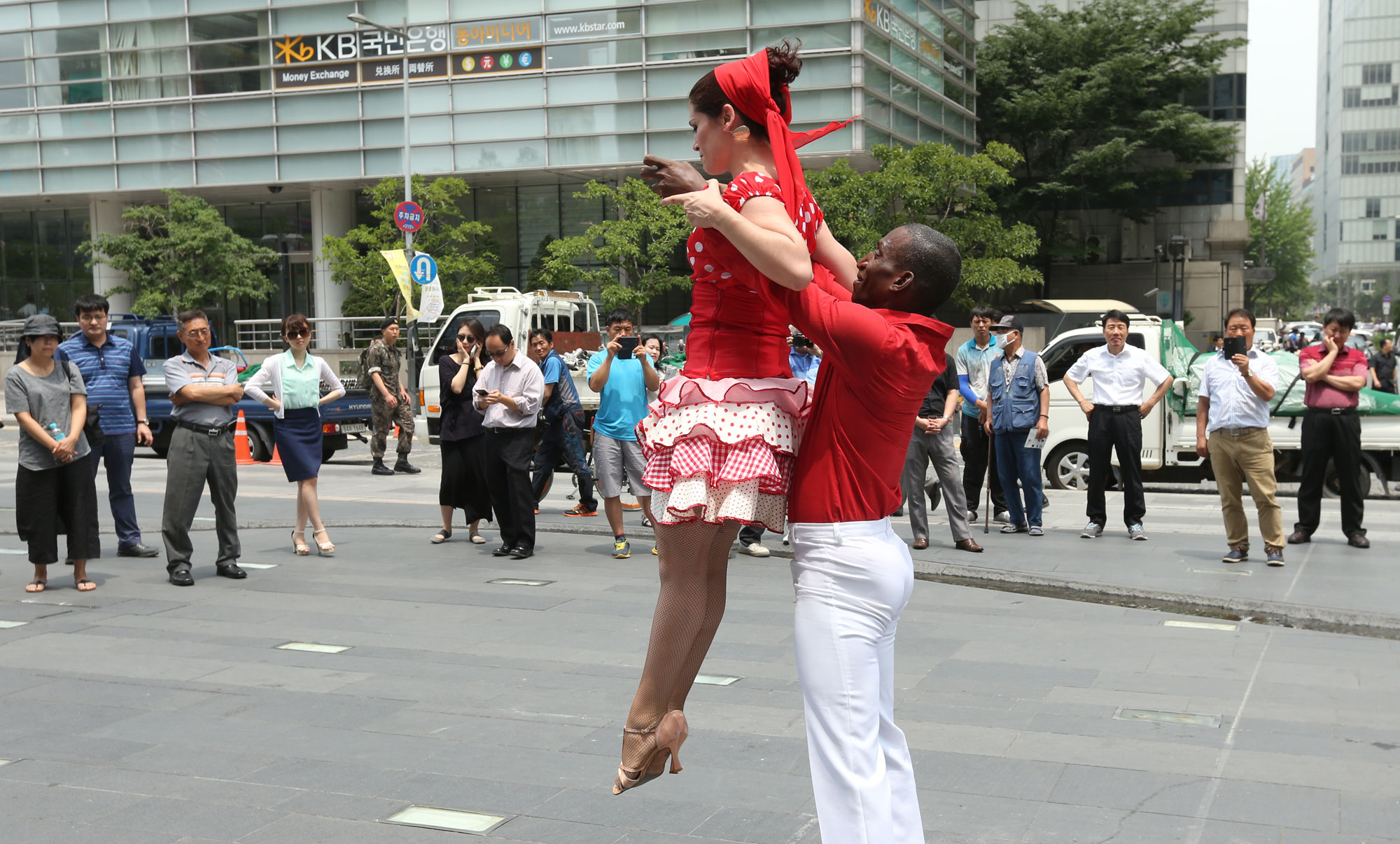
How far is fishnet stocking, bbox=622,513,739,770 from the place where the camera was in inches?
117

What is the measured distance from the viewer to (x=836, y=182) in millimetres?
29422

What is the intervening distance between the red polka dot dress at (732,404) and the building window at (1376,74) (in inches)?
6069

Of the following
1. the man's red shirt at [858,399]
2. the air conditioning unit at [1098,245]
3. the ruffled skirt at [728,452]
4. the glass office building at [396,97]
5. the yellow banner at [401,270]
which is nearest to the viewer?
the man's red shirt at [858,399]

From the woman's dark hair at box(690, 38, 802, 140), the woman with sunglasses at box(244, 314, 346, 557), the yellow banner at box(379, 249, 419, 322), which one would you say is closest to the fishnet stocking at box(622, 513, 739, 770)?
the woman's dark hair at box(690, 38, 802, 140)

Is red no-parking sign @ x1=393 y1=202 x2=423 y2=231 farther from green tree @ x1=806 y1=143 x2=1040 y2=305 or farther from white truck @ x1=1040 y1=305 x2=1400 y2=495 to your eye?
white truck @ x1=1040 y1=305 x2=1400 y2=495

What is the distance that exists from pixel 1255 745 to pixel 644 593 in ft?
13.6

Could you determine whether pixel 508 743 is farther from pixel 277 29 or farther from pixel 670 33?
pixel 277 29

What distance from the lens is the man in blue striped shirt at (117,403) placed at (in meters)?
9.67

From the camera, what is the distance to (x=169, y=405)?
1994 centimetres

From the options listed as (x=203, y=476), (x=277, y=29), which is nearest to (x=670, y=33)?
(x=277, y=29)

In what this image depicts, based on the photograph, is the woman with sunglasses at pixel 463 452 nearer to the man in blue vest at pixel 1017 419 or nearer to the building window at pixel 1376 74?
the man in blue vest at pixel 1017 419

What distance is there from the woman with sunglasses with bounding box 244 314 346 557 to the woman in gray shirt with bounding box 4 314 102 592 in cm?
143

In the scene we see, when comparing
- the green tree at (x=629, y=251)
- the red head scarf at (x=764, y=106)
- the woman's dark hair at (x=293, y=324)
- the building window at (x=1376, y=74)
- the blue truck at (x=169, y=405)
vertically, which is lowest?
the blue truck at (x=169, y=405)

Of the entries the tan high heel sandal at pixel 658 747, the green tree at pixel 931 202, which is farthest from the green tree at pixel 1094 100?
the tan high heel sandal at pixel 658 747
